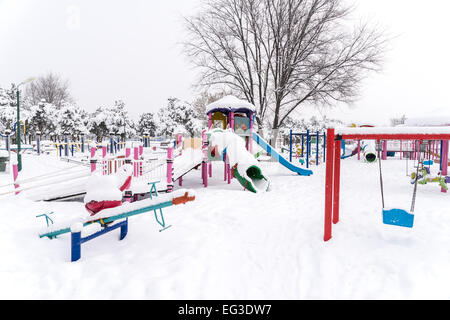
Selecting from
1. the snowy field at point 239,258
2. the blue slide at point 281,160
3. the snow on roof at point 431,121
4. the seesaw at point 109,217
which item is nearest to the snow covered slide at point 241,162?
the snowy field at point 239,258

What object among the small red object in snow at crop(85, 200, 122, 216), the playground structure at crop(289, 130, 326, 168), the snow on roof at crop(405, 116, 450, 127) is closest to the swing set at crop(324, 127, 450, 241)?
the small red object in snow at crop(85, 200, 122, 216)

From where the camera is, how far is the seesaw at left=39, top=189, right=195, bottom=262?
12.2 ft

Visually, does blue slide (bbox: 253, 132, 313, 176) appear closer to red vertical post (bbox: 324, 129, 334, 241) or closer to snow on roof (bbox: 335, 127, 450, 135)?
red vertical post (bbox: 324, 129, 334, 241)

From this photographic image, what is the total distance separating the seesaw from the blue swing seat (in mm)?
2651

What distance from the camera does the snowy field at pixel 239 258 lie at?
3.10 metres

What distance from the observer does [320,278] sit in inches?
130

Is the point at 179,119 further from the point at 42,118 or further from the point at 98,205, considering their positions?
the point at 98,205

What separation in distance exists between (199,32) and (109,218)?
18.1m

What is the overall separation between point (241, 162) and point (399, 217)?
5.10 metres

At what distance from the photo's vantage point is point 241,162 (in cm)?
854

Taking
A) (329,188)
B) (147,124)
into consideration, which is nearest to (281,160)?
(329,188)

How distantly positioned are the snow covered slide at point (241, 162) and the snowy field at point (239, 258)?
2.29 meters

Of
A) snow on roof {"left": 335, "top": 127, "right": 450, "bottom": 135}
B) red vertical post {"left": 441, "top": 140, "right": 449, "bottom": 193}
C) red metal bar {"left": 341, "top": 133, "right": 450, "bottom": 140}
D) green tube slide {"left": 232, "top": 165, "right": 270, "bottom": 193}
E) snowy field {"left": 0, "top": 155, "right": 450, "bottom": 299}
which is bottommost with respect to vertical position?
snowy field {"left": 0, "top": 155, "right": 450, "bottom": 299}
